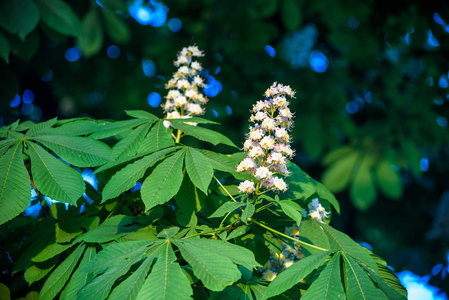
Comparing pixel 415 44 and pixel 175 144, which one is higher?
pixel 415 44

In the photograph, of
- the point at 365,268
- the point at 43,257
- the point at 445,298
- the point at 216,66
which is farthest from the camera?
the point at 216,66

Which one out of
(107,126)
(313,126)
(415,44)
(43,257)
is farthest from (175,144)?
(415,44)

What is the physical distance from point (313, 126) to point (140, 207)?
3.09m

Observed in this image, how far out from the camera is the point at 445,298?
15.1 ft

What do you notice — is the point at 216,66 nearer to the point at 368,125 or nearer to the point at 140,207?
the point at 368,125

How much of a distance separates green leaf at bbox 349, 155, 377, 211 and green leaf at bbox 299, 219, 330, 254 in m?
2.89

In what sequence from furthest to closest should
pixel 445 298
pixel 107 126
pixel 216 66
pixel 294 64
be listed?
1. pixel 294 64
2. pixel 216 66
3. pixel 445 298
4. pixel 107 126

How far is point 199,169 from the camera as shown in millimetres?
1138

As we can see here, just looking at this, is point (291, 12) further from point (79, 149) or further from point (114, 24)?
point (79, 149)

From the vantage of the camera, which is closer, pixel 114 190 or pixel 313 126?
pixel 114 190

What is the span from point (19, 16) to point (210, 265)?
207 centimetres

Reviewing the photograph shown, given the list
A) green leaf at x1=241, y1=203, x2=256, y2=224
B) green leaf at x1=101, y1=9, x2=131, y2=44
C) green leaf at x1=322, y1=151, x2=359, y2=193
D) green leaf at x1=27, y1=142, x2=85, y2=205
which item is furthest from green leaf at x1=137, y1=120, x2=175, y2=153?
green leaf at x1=322, y1=151, x2=359, y2=193

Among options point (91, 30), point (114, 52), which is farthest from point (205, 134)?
point (114, 52)

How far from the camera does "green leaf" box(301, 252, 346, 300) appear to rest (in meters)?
0.93
